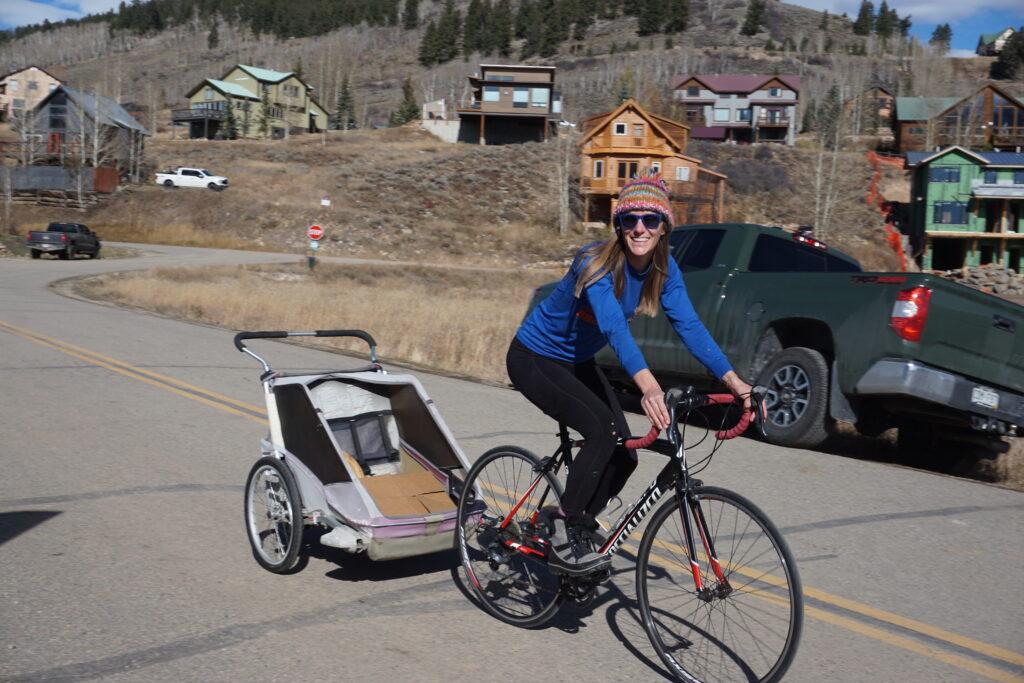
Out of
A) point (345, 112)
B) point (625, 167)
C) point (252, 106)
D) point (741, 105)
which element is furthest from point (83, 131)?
point (741, 105)

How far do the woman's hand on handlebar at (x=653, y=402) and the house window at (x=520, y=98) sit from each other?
3779 inches

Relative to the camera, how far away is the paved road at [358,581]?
4.27 meters

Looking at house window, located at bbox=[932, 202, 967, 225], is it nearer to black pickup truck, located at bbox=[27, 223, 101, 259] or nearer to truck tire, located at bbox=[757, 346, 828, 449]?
black pickup truck, located at bbox=[27, 223, 101, 259]

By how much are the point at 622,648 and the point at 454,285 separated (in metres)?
35.0

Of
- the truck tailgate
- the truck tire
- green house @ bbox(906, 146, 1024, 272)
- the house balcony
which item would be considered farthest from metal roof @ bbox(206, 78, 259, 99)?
the truck tailgate

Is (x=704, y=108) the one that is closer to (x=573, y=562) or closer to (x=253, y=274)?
(x=253, y=274)

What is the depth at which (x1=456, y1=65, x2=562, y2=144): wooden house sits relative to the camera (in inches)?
3799

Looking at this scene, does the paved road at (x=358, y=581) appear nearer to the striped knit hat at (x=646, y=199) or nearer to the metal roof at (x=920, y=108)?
the striped knit hat at (x=646, y=199)

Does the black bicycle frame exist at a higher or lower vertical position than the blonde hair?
lower

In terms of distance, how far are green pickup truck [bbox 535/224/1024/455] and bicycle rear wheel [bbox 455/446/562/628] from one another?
4.00 m

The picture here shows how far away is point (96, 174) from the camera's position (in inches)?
2566

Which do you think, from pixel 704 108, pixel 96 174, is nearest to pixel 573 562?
pixel 96 174

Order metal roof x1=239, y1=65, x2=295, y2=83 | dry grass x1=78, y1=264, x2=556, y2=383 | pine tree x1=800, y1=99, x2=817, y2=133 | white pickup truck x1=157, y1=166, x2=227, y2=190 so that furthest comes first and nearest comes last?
pine tree x1=800, y1=99, x2=817, y2=133, metal roof x1=239, y1=65, x2=295, y2=83, white pickup truck x1=157, y1=166, x2=227, y2=190, dry grass x1=78, y1=264, x2=556, y2=383

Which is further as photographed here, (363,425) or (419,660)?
(363,425)
